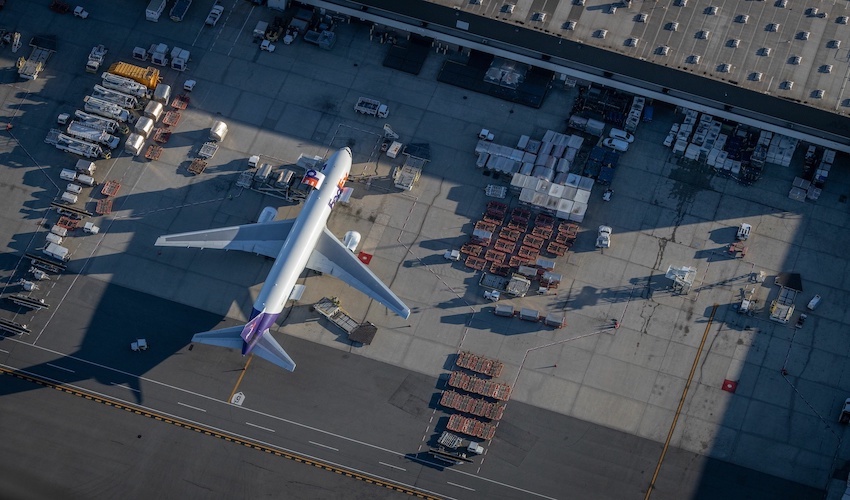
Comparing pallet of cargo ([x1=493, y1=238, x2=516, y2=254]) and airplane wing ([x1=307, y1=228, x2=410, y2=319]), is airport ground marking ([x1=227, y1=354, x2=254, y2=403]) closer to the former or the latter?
airplane wing ([x1=307, y1=228, x2=410, y2=319])

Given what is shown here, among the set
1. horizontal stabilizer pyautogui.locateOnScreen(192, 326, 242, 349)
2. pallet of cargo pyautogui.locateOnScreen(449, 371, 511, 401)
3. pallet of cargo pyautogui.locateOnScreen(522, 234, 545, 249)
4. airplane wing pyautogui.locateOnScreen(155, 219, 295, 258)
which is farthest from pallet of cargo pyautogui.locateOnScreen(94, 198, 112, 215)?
pallet of cargo pyautogui.locateOnScreen(522, 234, 545, 249)

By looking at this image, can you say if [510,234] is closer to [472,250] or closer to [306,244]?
[472,250]

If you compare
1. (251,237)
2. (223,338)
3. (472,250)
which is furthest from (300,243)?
(472,250)

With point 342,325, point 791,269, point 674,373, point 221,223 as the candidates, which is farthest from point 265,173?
point 791,269

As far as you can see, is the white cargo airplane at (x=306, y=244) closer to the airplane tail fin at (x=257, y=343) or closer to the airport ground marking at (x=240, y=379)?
the airplane tail fin at (x=257, y=343)

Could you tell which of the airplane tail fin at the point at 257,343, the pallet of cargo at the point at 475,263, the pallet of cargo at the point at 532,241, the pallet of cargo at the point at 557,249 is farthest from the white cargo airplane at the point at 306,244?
the pallet of cargo at the point at 557,249

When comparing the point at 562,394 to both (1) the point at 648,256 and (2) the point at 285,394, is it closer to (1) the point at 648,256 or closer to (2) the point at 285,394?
Result: (1) the point at 648,256

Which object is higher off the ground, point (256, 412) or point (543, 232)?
point (543, 232)
